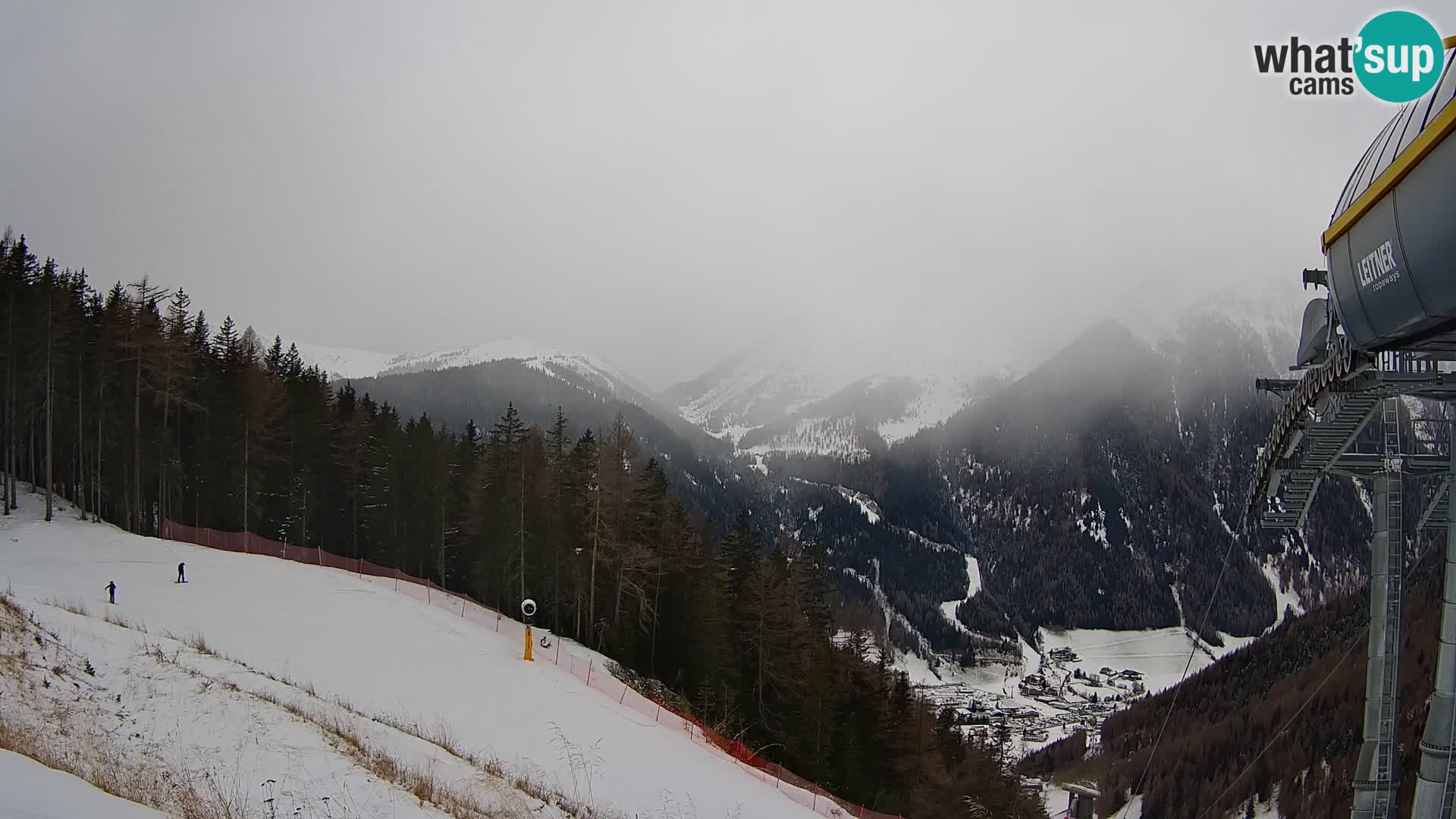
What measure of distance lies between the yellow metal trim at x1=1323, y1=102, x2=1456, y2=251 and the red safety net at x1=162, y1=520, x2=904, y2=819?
596 inches

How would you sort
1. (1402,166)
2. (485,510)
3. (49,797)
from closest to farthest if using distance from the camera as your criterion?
(49,797), (1402,166), (485,510)

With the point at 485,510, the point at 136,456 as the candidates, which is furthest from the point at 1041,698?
the point at 136,456

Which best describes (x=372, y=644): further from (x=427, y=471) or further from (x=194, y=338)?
(x=194, y=338)

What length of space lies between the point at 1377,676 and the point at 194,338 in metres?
58.2

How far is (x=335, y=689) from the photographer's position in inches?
655

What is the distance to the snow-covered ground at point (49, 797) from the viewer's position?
17.2 feet

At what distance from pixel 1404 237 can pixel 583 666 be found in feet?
84.7

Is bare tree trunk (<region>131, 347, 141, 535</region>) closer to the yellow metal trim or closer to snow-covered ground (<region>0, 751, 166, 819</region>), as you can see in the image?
snow-covered ground (<region>0, 751, 166, 819</region>)

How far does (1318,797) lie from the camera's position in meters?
38.4

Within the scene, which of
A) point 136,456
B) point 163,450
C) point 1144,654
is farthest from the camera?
point 1144,654

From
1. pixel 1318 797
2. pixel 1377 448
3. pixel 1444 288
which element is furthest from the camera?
pixel 1318 797

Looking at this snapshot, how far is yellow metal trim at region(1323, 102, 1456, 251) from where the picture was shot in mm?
6152

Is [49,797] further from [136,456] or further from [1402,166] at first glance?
[136,456]

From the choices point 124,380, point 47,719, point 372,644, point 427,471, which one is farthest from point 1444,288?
point 124,380
